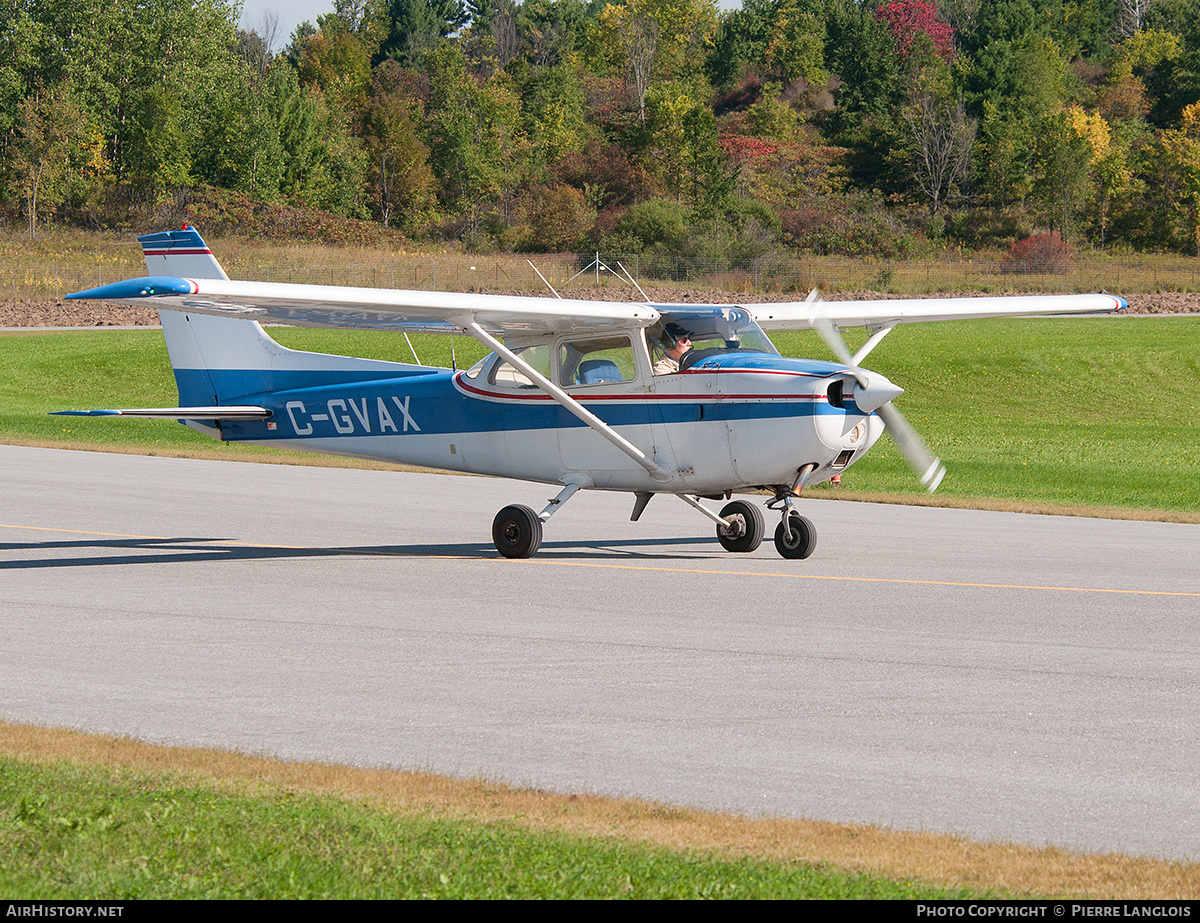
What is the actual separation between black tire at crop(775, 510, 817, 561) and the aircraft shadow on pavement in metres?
1.10

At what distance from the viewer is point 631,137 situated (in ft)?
325

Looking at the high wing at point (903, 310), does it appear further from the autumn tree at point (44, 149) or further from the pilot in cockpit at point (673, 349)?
the autumn tree at point (44, 149)

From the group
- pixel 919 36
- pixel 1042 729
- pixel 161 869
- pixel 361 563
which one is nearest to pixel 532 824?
pixel 161 869

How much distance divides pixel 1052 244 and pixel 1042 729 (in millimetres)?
86933

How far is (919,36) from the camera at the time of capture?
4609 inches

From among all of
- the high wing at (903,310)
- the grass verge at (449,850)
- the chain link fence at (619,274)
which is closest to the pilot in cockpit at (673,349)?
the high wing at (903,310)

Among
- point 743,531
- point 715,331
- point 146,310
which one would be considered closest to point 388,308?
point 715,331

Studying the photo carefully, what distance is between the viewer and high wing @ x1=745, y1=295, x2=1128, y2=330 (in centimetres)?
1505

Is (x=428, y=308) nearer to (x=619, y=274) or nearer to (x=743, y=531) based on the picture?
(x=743, y=531)

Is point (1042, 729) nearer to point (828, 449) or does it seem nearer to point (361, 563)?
point (828, 449)

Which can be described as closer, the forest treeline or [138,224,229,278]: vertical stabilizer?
[138,224,229,278]: vertical stabilizer

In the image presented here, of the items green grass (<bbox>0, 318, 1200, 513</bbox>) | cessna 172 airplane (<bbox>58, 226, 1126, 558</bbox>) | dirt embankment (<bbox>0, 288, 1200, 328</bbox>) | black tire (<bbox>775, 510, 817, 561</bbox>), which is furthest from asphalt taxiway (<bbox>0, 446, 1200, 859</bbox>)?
dirt embankment (<bbox>0, 288, 1200, 328</bbox>)

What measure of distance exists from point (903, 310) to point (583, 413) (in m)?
4.57

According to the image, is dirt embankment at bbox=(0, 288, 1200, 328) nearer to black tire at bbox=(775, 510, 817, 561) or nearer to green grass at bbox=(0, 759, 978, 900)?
black tire at bbox=(775, 510, 817, 561)
